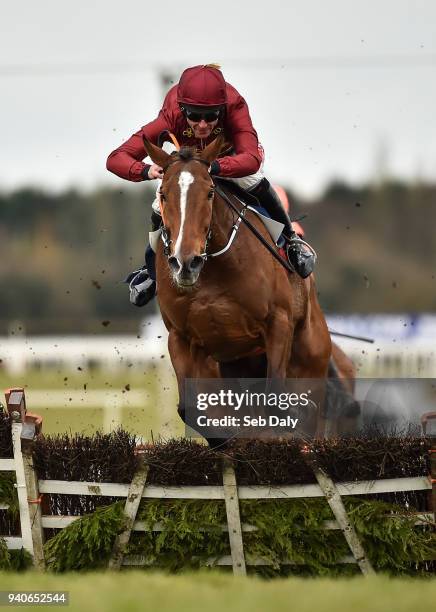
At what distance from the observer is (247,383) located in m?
7.51

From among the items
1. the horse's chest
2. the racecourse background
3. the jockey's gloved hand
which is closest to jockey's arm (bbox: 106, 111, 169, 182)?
the jockey's gloved hand

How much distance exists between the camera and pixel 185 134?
723 centimetres

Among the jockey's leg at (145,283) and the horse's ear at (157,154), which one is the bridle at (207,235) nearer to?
the horse's ear at (157,154)

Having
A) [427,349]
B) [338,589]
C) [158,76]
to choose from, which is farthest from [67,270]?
[338,589]

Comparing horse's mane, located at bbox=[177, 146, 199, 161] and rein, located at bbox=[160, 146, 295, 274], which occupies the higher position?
horse's mane, located at bbox=[177, 146, 199, 161]

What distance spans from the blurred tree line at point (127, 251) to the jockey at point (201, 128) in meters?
19.1

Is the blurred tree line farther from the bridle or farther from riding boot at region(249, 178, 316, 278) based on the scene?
the bridle

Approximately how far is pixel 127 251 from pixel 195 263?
3347cm

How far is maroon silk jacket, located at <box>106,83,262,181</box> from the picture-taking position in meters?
7.11

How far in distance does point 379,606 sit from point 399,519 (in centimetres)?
167

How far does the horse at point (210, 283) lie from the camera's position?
21.5 ft

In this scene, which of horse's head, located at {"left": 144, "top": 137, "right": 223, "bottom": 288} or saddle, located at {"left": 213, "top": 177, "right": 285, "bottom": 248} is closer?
horse's head, located at {"left": 144, "top": 137, "right": 223, "bottom": 288}

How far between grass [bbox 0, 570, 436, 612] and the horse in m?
1.72

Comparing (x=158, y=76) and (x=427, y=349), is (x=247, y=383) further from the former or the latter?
(x=427, y=349)
